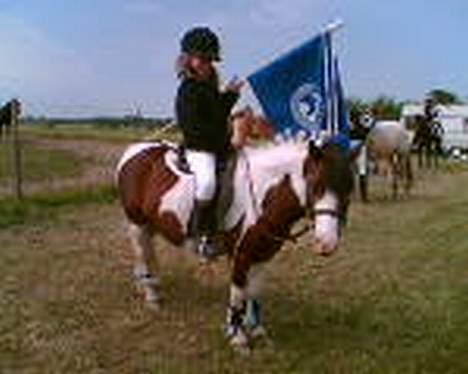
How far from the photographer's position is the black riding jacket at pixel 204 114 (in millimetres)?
8703

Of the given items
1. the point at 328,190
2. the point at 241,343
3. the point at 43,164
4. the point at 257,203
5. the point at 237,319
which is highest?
the point at 328,190

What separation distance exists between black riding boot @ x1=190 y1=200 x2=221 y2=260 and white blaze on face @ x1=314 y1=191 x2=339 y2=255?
104 centimetres

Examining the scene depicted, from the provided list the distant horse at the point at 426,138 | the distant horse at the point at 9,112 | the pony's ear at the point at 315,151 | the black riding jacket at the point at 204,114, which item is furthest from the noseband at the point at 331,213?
the distant horse at the point at 426,138

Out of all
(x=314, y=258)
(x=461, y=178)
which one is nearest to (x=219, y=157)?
(x=314, y=258)

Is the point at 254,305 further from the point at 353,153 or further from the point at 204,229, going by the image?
the point at 353,153

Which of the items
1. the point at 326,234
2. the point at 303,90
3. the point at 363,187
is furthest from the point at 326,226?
the point at 363,187

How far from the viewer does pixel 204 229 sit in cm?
879

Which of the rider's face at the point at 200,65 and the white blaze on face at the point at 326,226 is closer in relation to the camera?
the white blaze on face at the point at 326,226

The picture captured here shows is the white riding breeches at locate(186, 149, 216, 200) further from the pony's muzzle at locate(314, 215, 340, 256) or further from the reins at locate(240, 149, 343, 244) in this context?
the pony's muzzle at locate(314, 215, 340, 256)

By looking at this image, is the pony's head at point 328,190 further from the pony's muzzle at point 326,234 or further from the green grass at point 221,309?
the green grass at point 221,309

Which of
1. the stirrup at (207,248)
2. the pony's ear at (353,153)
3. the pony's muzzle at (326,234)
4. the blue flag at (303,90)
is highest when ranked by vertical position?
the blue flag at (303,90)

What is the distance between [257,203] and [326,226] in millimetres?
866

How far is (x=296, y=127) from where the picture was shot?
9.07m

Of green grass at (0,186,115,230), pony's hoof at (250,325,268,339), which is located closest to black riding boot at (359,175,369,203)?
green grass at (0,186,115,230)
